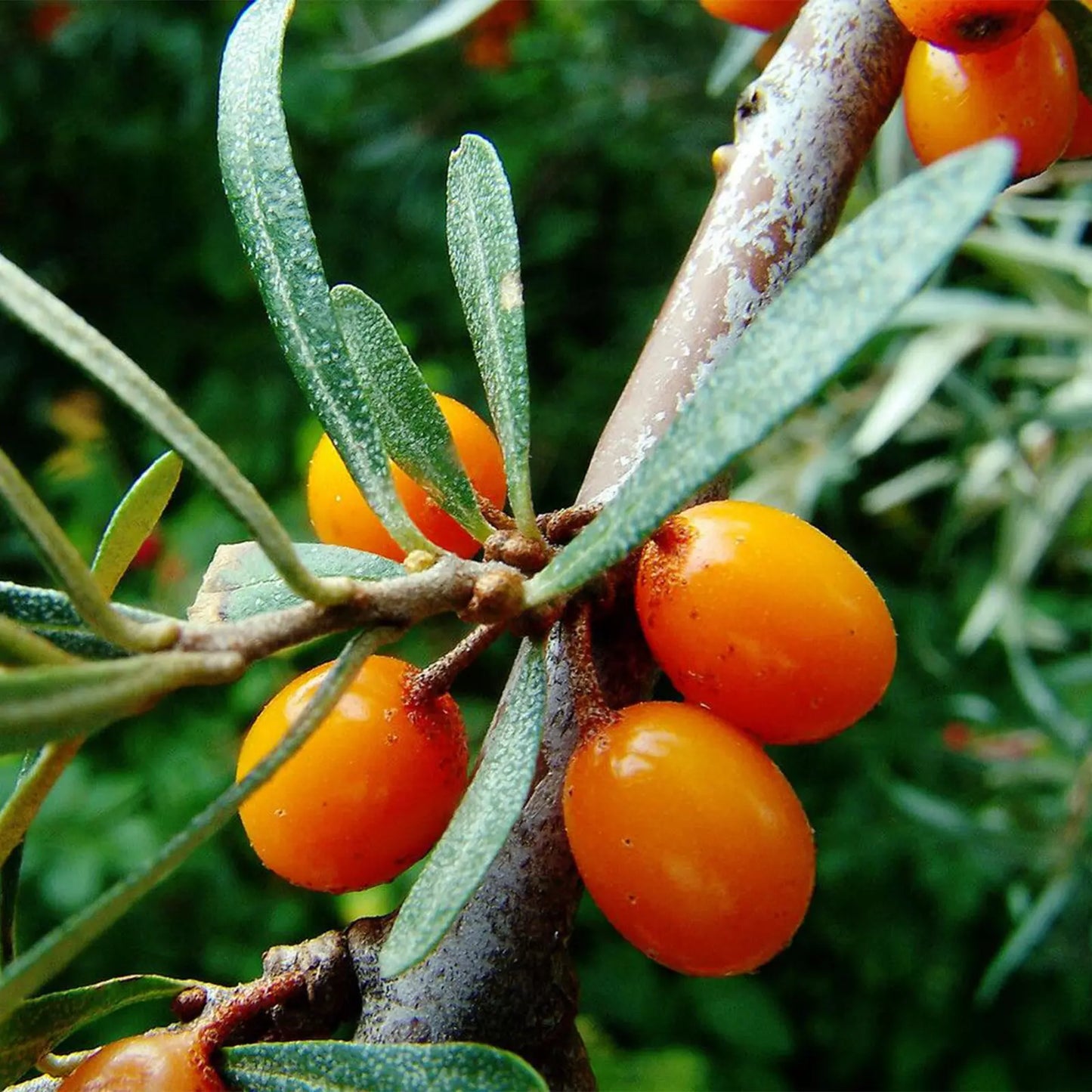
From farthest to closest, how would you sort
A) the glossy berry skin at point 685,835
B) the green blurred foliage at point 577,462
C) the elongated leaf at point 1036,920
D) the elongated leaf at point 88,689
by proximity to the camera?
the green blurred foliage at point 577,462 < the elongated leaf at point 1036,920 < the glossy berry skin at point 685,835 < the elongated leaf at point 88,689

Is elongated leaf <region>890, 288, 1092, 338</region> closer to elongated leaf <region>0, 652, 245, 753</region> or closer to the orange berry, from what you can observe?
the orange berry

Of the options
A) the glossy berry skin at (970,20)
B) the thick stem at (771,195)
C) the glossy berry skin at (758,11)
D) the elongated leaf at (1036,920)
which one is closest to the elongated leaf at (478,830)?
the thick stem at (771,195)

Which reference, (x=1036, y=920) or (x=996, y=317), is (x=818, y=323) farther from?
(x=996, y=317)

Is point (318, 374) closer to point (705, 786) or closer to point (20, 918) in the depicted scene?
point (705, 786)

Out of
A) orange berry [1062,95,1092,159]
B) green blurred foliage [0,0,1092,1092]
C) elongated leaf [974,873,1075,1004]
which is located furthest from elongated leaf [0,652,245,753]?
green blurred foliage [0,0,1092,1092]

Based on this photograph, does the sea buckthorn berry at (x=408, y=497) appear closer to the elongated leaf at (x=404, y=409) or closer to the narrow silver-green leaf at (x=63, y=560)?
the elongated leaf at (x=404, y=409)

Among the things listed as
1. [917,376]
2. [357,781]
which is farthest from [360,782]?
[917,376]

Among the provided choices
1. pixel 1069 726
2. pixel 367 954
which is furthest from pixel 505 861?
pixel 1069 726

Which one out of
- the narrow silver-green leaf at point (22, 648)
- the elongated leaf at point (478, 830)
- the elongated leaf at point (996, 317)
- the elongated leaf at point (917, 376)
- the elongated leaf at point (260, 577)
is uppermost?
the narrow silver-green leaf at point (22, 648)
